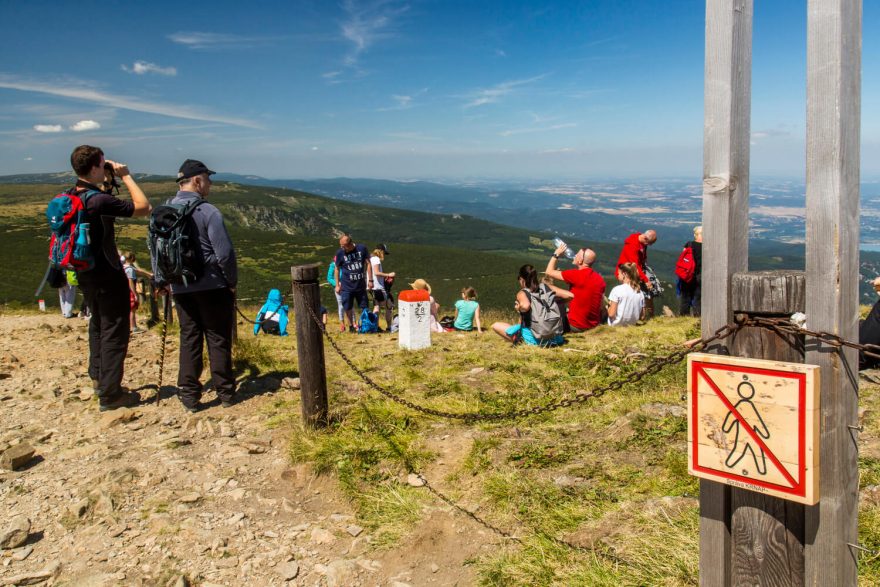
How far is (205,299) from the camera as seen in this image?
565cm

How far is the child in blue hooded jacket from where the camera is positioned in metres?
10.6

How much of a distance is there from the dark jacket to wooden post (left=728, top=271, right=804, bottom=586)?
4.58 m

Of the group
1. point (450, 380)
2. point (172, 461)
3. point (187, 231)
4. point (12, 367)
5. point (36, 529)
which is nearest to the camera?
point (36, 529)

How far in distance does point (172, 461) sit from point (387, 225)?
152064 mm

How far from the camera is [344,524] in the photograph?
4.00m

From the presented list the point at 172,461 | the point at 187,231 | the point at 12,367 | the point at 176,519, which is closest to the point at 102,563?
the point at 176,519

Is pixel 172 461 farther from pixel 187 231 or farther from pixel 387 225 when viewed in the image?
pixel 387 225

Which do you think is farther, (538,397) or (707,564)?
(538,397)

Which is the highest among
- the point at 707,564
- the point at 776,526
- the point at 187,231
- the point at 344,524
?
the point at 187,231

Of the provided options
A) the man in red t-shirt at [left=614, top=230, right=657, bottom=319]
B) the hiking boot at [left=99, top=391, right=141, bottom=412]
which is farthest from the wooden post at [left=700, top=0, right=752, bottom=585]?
the man in red t-shirt at [left=614, top=230, right=657, bottom=319]

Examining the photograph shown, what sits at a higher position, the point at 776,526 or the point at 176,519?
the point at 776,526

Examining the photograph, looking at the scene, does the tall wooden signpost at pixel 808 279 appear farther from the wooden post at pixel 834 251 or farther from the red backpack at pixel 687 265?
the red backpack at pixel 687 265

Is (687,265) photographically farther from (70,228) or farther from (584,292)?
(70,228)

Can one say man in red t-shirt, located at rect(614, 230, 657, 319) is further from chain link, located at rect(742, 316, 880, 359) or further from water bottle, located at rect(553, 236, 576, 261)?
chain link, located at rect(742, 316, 880, 359)
